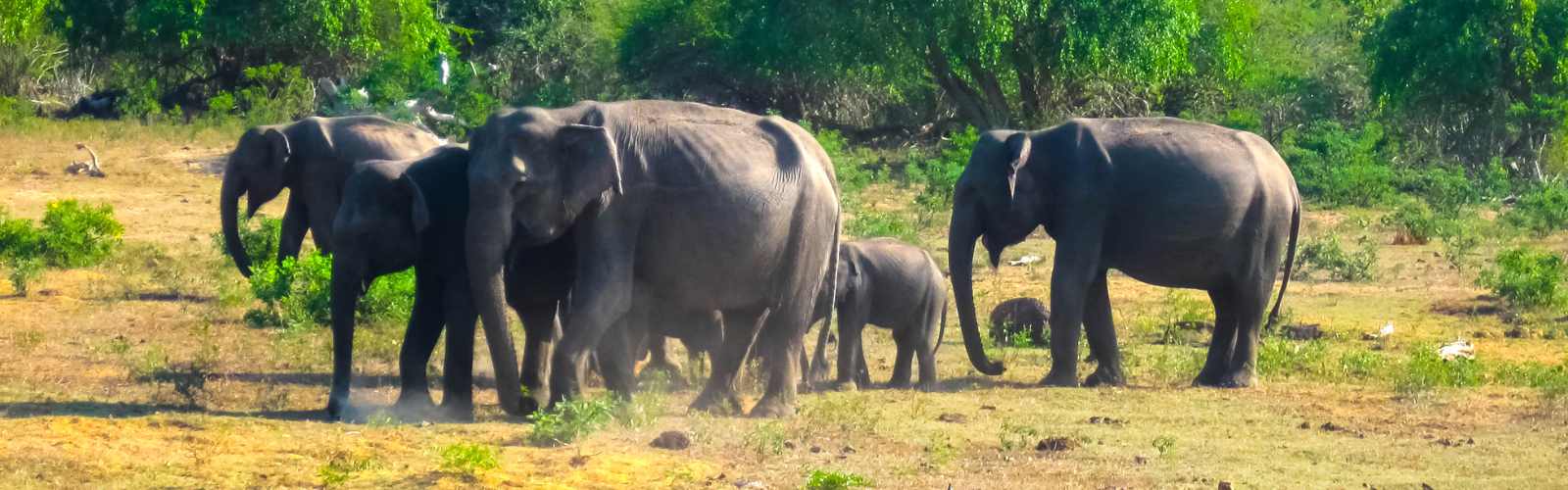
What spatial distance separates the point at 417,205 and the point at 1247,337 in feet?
18.0

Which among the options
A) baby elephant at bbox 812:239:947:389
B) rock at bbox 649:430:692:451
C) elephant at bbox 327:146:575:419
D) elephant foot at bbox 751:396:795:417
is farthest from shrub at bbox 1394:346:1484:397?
elephant at bbox 327:146:575:419

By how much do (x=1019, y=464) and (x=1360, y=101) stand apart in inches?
995

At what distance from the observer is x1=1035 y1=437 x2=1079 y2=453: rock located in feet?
32.3

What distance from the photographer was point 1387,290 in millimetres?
18500

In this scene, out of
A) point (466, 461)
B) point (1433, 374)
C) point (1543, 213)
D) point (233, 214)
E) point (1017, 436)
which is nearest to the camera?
point (466, 461)

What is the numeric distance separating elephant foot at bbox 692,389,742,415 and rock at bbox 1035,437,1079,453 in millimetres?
1728

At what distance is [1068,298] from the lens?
1279 cm

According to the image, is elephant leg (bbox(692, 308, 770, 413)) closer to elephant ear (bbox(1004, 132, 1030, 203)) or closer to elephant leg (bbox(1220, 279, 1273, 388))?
elephant ear (bbox(1004, 132, 1030, 203))

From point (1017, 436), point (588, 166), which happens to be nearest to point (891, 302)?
point (1017, 436)

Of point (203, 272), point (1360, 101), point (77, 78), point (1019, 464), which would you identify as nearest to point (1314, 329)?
point (1019, 464)

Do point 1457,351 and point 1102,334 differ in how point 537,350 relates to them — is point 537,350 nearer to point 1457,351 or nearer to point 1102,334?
point 1102,334

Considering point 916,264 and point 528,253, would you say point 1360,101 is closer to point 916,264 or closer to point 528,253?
point 916,264

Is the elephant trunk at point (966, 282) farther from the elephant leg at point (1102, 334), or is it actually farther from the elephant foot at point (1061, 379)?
the elephant leg at point (1102, 334)

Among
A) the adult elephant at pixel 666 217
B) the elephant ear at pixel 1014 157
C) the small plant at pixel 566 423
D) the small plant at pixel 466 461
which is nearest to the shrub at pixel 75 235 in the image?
the adult elephant at pixel 666 217
